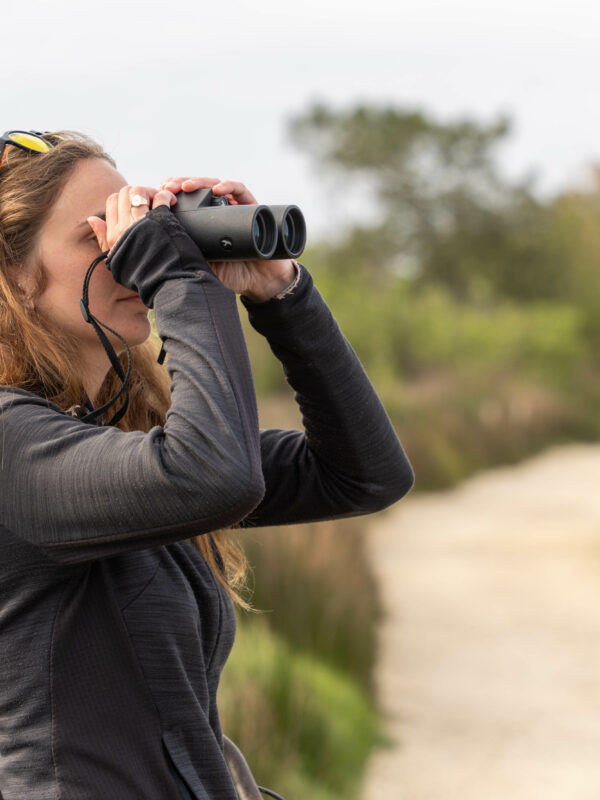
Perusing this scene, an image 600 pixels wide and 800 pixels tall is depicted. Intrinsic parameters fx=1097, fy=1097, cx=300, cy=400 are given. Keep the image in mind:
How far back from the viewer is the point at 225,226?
1.63m

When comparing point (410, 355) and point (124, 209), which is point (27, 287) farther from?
point (410, 355)

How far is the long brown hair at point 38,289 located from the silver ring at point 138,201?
194 millimetres

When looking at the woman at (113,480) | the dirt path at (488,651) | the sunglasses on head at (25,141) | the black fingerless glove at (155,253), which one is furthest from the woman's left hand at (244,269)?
the dirt path at (488,651)

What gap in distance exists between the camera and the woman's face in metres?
1.74

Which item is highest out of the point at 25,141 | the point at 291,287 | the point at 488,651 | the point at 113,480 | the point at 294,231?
the point at 25,141

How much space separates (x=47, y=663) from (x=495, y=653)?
5.90 m

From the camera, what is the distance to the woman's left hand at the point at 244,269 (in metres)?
1.73

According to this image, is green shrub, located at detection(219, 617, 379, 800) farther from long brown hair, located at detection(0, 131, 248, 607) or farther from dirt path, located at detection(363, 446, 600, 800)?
long brown hair, located at detection(0, 131, 248, 607)

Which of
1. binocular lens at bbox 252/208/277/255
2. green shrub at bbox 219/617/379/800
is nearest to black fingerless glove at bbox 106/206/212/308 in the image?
binocular lens at bbox 252/208/277/255

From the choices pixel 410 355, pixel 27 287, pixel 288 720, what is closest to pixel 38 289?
pixel 27 287

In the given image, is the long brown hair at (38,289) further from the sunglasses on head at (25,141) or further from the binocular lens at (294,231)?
the binocular lens at (294,231)

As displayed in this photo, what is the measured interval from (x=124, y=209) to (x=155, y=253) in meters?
0.11

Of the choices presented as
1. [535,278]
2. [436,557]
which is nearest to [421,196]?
[535,278]

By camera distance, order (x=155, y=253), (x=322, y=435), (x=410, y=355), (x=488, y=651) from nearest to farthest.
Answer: (x=155, y=253)
(x=322, y=435)
(x=488, y=651)
(x=410, y=355)
